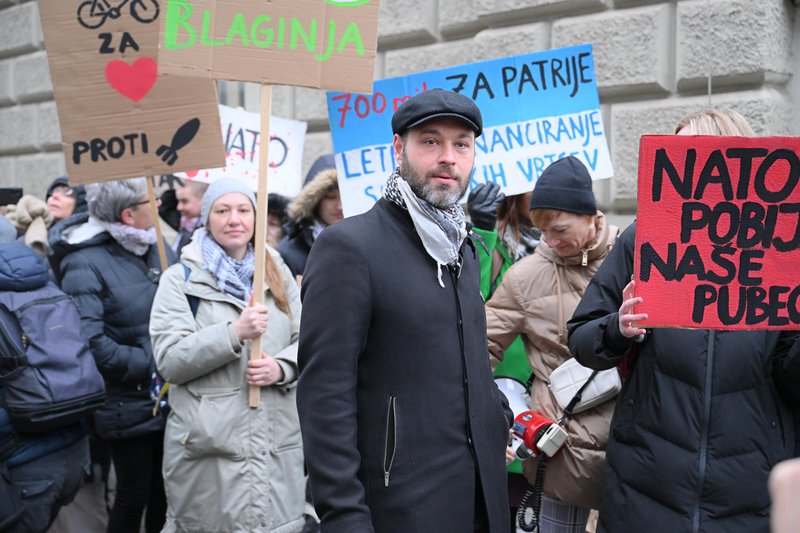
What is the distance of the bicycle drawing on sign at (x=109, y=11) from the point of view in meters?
4.51

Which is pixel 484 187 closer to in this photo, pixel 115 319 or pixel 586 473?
pixel 586 473

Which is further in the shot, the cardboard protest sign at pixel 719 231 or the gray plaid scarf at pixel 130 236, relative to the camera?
the gray plaid scarf at pixel 130 236

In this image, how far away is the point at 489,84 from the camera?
446cm

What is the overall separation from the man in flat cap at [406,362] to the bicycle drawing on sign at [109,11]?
2518 millimetres

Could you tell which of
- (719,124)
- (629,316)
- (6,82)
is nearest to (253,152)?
(719,124)

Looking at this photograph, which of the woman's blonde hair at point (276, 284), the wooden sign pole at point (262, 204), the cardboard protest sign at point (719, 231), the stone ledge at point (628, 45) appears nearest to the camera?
the cardboard protest sign at point (719, 231)

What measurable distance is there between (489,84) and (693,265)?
2129 millimetres

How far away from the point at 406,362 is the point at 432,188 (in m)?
0.44

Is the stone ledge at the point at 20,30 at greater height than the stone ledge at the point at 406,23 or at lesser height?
greater

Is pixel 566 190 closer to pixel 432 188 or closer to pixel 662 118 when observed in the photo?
pixel 432 188

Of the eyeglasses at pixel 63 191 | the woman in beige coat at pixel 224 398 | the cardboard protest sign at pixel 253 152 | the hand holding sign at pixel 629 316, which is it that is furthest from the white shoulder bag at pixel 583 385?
the eyeglasses at pixel 63 191

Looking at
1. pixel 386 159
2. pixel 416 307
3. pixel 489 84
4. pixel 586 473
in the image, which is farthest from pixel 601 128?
pixel 416 307

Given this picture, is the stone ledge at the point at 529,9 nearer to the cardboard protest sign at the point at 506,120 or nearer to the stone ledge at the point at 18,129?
the cardboard protest sign at the point at 506,120

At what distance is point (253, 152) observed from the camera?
545 cm
